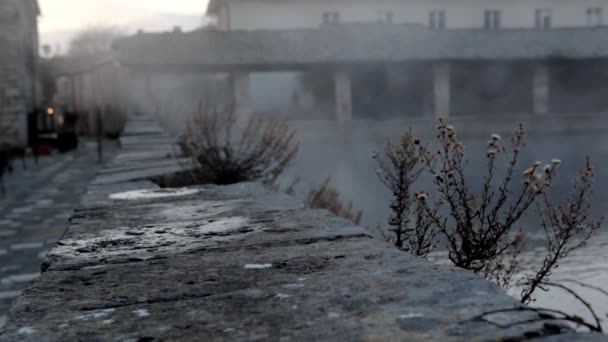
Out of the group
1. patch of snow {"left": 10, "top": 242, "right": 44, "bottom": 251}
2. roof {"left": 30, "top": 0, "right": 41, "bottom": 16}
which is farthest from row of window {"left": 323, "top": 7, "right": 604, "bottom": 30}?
patch of snow {"left": 10, "top": 242, "right": 44, "bottom": 251}

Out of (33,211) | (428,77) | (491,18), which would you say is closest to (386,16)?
(491,18)

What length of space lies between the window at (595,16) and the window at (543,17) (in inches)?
73.2

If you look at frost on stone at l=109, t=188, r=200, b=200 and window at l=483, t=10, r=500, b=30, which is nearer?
frost on stone at l=109, t=188, r=200, b=200

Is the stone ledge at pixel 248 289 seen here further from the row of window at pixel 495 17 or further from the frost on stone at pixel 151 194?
the row of window at pixel 495 17

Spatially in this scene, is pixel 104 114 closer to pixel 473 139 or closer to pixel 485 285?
pixel 473 139

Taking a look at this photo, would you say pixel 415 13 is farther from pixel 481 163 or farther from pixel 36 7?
pixel 481 163

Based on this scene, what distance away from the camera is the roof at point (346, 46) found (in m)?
21.5

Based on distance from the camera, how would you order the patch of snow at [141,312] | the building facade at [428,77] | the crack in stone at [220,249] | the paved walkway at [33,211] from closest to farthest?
1. the patch of snow at [141,312]
2. the crack in stone at [220,249]
3. the paved walkway at [33,211]
4. the building facade at [428,77]

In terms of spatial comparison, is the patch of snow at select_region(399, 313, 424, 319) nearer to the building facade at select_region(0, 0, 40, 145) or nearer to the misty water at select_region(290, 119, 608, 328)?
the misty water at select_region(290, 119, 608, 328)

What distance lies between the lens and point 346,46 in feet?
74.4

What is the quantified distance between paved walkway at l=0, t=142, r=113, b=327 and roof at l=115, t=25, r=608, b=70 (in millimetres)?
5388

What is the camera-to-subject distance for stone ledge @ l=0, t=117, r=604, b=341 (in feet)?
4.26

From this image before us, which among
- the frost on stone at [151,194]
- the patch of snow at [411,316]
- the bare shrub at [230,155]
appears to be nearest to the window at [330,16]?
the bare shrub at [230,155]

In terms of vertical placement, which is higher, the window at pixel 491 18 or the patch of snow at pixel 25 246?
the window at pixel 491 18
